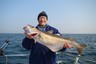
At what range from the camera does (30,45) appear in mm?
5762

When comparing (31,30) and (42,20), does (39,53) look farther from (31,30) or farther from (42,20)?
(42,20)

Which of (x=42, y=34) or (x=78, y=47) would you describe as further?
(x=78, y=47)

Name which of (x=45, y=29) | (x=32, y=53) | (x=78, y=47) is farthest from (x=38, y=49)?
(x=78, y=47)

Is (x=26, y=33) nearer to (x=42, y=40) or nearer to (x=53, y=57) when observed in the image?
(x=42, y=40)

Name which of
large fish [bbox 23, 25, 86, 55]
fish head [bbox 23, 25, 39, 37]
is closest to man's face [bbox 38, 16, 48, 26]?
large fish [bbox 23, 25, 86, 55]

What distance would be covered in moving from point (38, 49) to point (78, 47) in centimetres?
116

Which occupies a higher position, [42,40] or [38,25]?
[38,25]

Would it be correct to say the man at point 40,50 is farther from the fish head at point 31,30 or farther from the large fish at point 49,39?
the fish head at point 31,30

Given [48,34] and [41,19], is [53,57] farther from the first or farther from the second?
[41,19]

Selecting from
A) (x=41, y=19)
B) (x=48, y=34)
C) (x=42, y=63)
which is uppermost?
(x=41, y=19)

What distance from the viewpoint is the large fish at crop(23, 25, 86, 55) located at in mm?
5213

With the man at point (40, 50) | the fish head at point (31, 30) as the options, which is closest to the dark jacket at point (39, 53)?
the man at point (40, 50)

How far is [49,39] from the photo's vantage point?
5605 mm

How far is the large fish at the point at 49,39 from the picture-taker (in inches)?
205
